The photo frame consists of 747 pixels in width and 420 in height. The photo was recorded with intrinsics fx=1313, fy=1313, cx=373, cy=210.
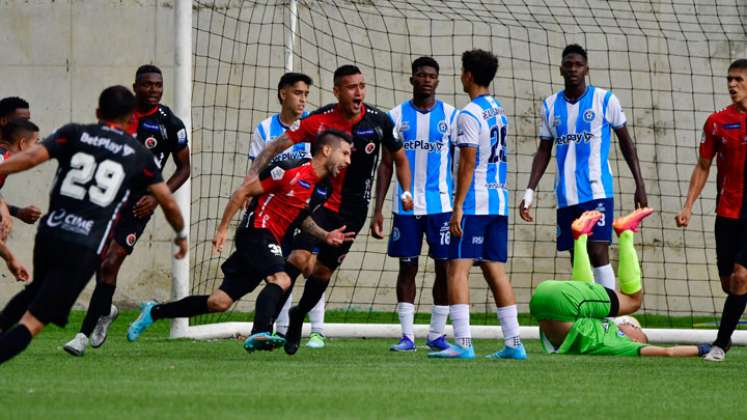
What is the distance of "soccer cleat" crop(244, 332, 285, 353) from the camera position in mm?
8227

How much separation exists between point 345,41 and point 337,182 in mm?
5321

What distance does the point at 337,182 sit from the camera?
9445mm

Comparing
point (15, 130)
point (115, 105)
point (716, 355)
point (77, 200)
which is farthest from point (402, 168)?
point (77, 200)

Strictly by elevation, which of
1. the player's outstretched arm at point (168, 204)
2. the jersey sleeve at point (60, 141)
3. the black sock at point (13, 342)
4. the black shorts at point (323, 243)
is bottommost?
the black sock at point (13, 342)

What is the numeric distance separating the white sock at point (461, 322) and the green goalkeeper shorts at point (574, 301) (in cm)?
66

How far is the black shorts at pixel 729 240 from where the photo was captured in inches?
369

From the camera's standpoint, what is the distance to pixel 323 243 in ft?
30.7

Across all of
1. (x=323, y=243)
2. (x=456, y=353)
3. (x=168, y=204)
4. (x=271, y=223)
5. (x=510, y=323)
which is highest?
(x=168, y=204)

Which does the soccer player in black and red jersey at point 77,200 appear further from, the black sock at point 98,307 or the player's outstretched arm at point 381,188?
the player's outstretched arm at point 381,188

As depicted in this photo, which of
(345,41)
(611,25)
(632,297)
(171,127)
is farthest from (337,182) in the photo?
(611,25)

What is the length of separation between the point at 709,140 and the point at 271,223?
10.7 ft

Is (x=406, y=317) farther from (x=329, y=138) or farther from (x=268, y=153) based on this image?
(x=329, y=138)

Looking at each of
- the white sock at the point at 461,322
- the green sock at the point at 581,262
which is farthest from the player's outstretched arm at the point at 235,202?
the green sock at the point at 581,262

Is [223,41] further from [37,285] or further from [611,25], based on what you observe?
[37,285]
